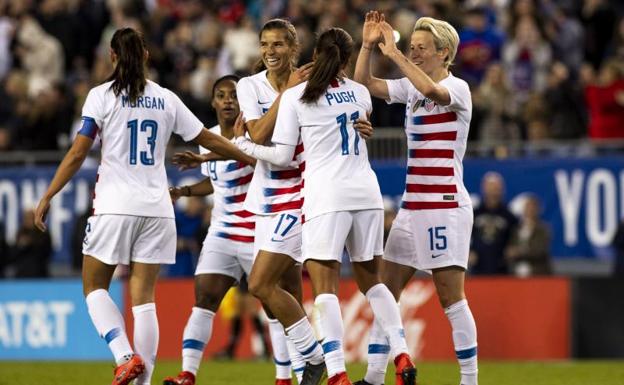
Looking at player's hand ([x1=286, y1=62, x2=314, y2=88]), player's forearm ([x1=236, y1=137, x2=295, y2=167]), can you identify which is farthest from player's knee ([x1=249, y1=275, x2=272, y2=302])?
player's hand ([x1=286, y1=62, x2=314, y2=88])

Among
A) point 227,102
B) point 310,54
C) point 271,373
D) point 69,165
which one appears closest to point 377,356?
point 227,102

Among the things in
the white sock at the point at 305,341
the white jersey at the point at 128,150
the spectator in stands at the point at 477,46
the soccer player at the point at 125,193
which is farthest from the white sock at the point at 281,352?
the spectator in stands at the point at 477,46

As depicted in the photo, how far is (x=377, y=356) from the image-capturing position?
11.4 meters

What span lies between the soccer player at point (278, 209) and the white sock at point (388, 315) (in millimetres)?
520

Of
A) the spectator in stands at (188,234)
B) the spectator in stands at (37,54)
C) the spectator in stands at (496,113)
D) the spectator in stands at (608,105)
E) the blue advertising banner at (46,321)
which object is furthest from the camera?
the spectator in stands at (37,54)

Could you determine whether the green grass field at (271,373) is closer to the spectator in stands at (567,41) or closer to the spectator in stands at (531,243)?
the spectator in stands at (531,243)

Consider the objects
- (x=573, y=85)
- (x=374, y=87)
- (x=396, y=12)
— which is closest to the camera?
(x=374, y=87)

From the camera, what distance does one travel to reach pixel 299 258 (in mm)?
11141

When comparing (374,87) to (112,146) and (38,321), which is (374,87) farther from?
(38,321)

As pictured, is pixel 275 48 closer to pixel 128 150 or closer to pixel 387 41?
pixel 387 41

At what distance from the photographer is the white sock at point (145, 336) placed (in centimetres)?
1105

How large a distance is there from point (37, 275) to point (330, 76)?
11110mm

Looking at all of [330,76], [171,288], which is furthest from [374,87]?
[171,288]

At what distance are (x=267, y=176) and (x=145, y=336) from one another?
150 cm
